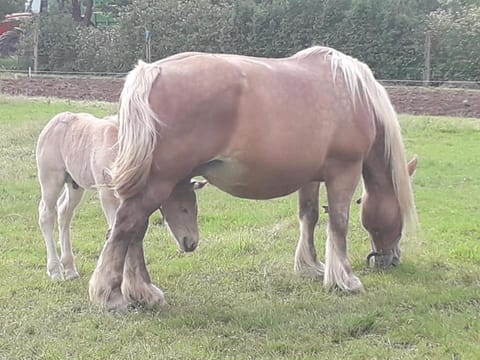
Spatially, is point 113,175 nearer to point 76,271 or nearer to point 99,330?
point 99,330

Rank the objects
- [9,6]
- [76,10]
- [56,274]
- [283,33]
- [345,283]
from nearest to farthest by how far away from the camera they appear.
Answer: [345,283], [56,274], [283,33], [76,10], [9,6]

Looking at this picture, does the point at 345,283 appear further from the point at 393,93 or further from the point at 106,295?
the point at 393,93

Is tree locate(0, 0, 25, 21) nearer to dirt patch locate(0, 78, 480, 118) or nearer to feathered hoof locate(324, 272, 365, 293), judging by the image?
dirt patch locate(0, 78, 480, 118)

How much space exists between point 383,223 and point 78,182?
2.42m

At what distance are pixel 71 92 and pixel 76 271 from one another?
15699 millimetres

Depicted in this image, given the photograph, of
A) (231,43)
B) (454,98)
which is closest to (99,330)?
(454,98)

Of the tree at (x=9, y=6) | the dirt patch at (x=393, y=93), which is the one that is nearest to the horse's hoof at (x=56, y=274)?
the dirt patch at (x=393, y=93)

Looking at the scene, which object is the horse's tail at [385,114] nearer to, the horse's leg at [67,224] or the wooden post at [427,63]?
the horse's leg at [67,224]

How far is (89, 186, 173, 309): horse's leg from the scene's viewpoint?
4.97 m

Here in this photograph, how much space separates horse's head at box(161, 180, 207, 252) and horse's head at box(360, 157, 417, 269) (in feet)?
5.01

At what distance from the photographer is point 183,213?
546 centimetres

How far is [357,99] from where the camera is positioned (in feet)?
18.5

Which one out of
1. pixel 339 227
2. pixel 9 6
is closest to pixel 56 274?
pixel 339 227

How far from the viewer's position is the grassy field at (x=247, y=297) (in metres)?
4.52
